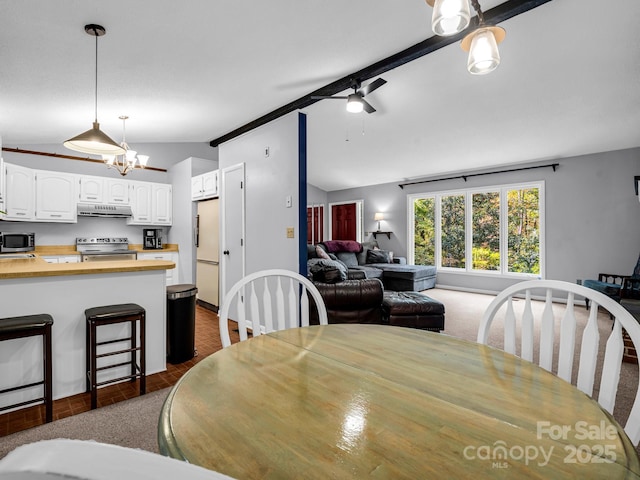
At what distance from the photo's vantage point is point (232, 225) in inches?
180

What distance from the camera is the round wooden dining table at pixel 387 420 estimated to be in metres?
0.63

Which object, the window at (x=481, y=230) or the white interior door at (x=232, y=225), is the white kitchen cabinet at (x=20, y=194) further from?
the window at (x=481, y=230)

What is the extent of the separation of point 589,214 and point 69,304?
6.85m

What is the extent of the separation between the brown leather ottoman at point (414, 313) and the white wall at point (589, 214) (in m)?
3.42

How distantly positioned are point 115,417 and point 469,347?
2191 millimetres

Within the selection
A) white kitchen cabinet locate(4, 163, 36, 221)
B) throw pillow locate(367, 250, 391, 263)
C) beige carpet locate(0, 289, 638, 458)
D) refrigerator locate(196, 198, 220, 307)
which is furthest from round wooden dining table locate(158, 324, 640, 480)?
throw pillow locate(367, 250, 391, 263)

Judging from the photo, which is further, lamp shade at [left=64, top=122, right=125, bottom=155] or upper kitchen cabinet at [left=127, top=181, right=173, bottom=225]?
upper kitchen cabinet at [left=127, top=181, right=173, bottom=225]

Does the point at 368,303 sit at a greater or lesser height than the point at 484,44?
lesser

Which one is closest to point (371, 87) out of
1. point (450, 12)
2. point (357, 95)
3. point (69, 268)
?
point (357, 95)

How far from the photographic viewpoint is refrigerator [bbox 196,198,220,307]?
16.5 feet

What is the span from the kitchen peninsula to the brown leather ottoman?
2193 mm

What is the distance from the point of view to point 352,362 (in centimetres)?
111

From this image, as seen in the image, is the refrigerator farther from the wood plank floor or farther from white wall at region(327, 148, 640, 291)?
white wall at region(327, 148, 640, 291)

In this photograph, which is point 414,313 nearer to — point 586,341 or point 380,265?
point 586,341
